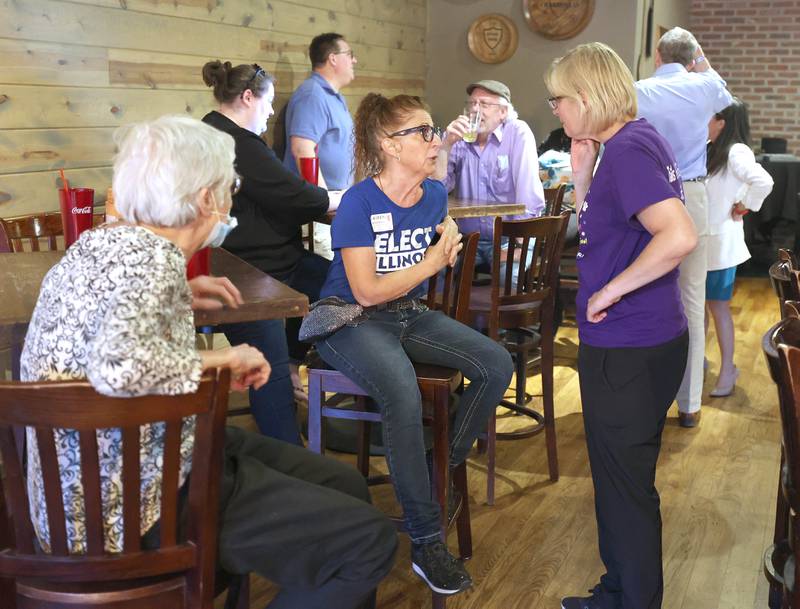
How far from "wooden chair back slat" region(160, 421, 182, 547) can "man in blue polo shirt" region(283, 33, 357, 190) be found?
3.17 m

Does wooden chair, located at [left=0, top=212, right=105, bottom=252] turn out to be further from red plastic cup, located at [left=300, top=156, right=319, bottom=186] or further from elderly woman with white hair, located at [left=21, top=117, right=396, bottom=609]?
elderly woman with white hair, located at [left=21, top=117, right=396, bottom=609]

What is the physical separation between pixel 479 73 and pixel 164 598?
18.0 ft

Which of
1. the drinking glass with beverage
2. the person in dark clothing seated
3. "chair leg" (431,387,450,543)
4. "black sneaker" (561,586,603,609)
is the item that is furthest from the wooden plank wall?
"black sneaker" (561,586,603,609)

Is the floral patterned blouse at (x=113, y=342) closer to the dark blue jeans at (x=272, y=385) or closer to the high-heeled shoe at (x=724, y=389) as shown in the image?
the dark blue jeans at (x=272, y=385)

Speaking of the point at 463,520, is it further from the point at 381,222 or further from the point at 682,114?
the point at 682,114

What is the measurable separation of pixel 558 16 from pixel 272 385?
4040mm

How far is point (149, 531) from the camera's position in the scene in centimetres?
146

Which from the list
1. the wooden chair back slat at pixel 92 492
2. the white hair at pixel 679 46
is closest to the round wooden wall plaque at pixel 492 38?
the white hair at pixel 679 46

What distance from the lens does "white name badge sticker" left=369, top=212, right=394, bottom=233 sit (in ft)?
7.69

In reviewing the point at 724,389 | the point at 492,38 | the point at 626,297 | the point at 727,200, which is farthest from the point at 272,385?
the point at 492,38

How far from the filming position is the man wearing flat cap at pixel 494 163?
3801mm

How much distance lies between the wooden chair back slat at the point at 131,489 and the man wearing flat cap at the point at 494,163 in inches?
98.8

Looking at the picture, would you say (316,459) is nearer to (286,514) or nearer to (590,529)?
(286,514)

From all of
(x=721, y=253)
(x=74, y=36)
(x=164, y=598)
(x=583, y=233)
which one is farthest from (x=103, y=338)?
(x=721, y=253)
